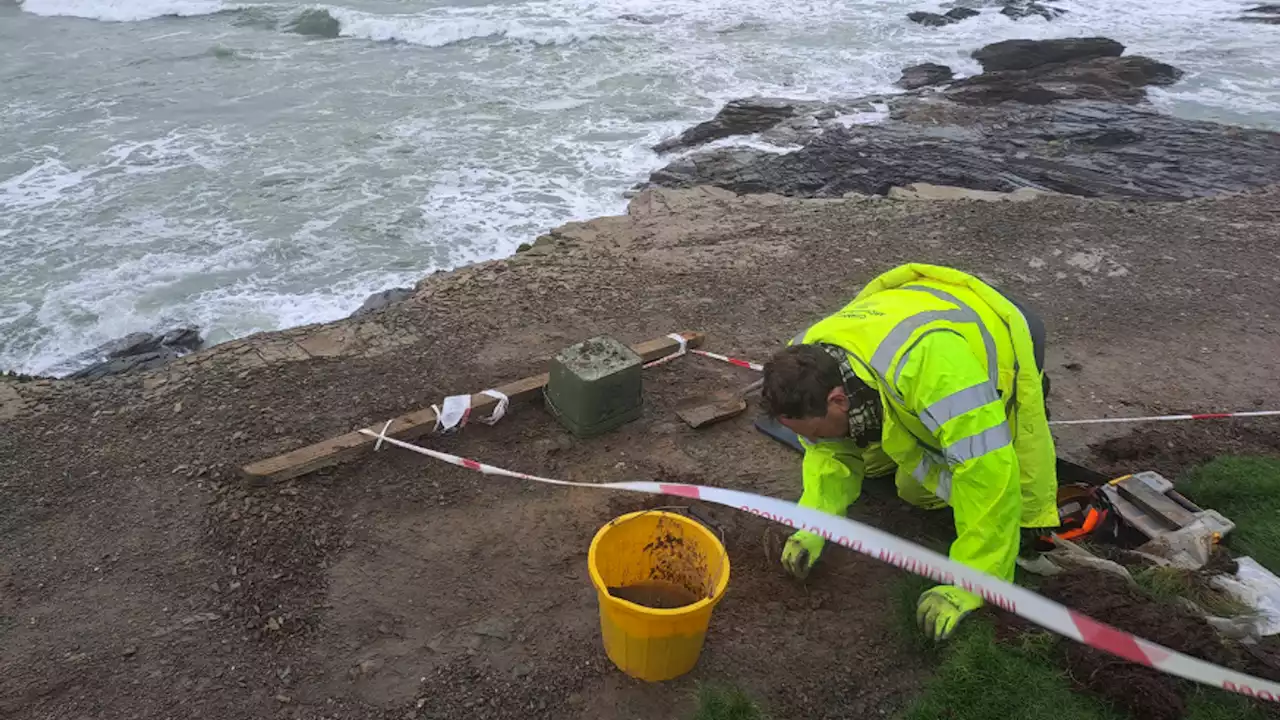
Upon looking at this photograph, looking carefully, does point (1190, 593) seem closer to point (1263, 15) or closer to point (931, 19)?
point (931, 19)

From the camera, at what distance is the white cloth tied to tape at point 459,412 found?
4230 mm

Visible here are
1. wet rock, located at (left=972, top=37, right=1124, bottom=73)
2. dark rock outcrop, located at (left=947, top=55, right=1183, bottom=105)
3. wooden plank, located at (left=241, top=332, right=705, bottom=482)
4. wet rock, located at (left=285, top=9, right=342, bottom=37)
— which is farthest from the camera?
wet rock, located at (left=285, top=9, right=342, bottom=37)

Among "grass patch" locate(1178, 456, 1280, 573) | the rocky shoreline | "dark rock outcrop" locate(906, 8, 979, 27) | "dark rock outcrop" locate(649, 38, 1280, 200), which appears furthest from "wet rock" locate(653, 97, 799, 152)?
"dark rock outcrop" locate(906, 8, 979, 27)

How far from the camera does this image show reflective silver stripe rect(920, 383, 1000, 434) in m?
2.55

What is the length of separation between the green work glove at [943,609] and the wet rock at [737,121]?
332 inches

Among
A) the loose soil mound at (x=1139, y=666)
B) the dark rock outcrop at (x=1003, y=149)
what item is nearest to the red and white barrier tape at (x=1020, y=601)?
the loose soil mound at (x=1139, y=666)

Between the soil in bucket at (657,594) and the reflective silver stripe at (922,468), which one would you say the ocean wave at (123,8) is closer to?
the soil in bucket at (657,594)

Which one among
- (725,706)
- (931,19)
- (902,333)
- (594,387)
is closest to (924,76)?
(931,19)

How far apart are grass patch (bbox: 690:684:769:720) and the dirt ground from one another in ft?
0.35

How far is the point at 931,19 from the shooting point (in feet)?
59.5

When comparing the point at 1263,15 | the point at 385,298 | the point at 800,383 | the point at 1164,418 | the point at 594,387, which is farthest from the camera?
the point at 1263,15

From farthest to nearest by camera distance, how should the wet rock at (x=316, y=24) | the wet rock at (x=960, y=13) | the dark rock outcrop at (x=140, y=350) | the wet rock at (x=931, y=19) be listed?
the wet rock at (x=960, y=13), the wet rock at (x=931, y=19), the wet rock at (x=316, y=24), the dark rock outcrop at (x=140, y=350)

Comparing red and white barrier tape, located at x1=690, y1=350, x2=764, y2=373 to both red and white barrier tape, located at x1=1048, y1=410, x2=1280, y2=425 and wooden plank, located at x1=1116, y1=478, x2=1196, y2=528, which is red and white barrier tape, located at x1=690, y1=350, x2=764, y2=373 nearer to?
red and white barrier tape, located at x1=1048, y1=410, x2=1280, y2=425

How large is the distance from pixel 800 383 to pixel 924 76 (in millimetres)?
12816
